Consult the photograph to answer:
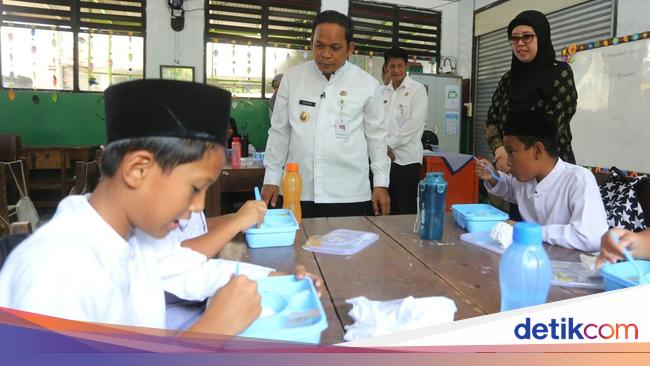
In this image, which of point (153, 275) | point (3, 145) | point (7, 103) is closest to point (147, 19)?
point (7, 103)

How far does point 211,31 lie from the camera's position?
5.36 metres

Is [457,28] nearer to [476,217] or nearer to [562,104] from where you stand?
[562,104]

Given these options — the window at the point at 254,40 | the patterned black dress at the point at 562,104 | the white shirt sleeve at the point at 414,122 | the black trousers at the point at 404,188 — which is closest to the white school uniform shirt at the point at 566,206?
the patterned black dress at the point at 562,104

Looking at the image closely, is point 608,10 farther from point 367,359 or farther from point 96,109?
point 96,109

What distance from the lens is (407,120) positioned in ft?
12.6

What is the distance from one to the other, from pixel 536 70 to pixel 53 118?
4855 mm

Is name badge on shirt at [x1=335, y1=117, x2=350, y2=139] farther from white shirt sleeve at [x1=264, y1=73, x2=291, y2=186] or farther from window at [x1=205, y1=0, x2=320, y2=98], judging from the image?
window at [x1=205, y1=0, x2=320, y2=98]

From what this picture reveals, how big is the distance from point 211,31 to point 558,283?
5.07 meters

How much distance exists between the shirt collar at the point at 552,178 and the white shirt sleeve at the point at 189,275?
1140mm

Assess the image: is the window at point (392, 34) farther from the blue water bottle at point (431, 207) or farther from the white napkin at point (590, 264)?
the white napkin at point (590, 264)

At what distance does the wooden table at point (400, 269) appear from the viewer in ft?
3.21

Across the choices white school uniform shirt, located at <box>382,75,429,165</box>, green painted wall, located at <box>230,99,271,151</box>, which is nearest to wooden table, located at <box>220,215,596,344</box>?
white school uniform shirt, located at <box>382,75,429,165</box>

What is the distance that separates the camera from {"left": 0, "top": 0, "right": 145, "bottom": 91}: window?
484cm

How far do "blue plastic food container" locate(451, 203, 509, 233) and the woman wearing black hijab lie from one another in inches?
18.2
